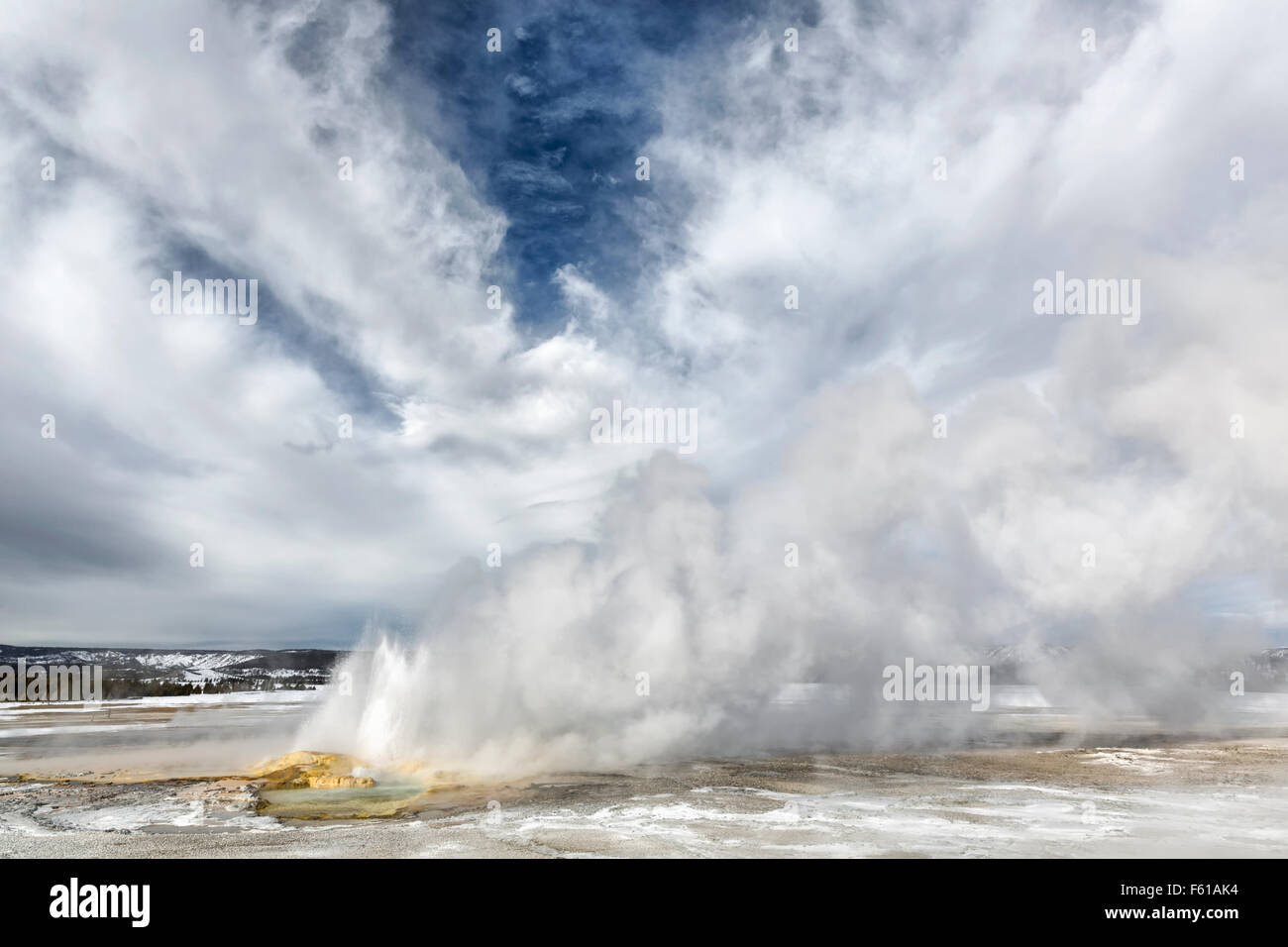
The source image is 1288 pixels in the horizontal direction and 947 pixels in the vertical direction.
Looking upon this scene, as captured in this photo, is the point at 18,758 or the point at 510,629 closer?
the point at 18,758

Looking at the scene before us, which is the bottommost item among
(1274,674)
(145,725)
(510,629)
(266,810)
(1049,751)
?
(1274,674)

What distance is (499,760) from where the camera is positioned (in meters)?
29.4

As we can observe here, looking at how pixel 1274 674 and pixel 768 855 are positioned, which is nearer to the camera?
pixel 768 855

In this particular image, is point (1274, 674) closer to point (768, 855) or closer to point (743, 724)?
point (743, 724)

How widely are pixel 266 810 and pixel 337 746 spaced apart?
13740 mm

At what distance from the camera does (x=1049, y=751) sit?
31391mm

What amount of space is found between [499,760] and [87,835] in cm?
1468

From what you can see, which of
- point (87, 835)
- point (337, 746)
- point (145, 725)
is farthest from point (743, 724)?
point (145, 725)

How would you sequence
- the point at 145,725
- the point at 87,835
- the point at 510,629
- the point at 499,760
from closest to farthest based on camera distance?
the point at 87,835, the point at 499,760, the point at 510,629, the point at 145,725
